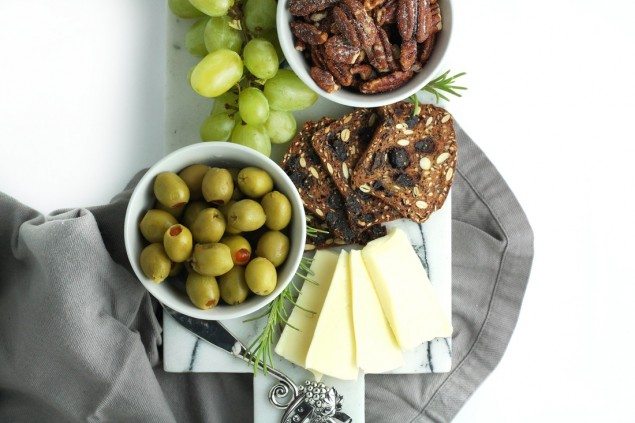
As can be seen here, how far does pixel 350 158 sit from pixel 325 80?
0.49 feet

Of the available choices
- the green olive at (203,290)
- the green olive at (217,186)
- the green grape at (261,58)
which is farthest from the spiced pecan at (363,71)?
the green olive at (203,290)

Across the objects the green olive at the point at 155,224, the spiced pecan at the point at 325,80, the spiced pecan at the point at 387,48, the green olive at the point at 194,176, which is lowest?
the green olive at the point at 155,224

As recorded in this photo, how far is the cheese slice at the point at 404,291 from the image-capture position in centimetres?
117

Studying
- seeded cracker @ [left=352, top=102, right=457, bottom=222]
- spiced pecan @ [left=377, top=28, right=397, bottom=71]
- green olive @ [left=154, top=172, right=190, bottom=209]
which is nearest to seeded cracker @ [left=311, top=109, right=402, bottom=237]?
seeded cracker @ [left=352, top=102, right=457, bottom=222]

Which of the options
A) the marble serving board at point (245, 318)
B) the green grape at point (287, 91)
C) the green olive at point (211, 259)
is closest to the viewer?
the green olive at point (211, 259)

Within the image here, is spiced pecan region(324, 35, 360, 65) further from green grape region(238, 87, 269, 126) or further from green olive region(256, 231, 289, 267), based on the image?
green olive region(256, 231, 289, 267)

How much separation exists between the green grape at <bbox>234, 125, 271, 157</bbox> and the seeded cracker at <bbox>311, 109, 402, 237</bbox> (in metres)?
0.08

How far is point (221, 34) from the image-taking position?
43.6 inches

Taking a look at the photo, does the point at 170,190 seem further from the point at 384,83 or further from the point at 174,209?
the point at 384,83

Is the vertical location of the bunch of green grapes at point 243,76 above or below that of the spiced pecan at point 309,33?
below

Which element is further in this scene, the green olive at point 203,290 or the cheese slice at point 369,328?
the cheese slice at point 369,328

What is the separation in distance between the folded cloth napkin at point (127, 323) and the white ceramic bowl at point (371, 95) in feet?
0.83

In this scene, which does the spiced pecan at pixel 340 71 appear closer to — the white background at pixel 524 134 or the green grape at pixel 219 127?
the green grape at pixel 219 127

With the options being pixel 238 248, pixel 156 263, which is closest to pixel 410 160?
pixel 238 248
